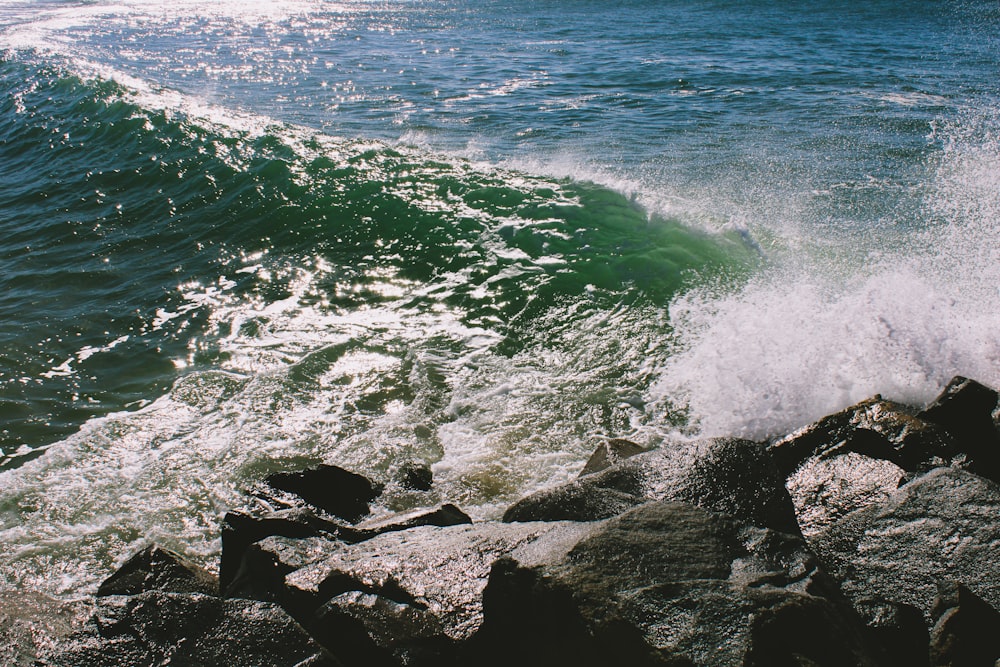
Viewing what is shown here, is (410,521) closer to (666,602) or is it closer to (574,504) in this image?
(574,504)

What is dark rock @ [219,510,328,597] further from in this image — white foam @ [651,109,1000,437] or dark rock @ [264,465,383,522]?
white foam @ [651,109,1000,437]

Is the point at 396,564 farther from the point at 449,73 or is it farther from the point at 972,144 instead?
the point at 449,73

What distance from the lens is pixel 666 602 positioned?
9.45 feet

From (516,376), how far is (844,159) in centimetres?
941

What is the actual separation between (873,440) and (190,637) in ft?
15.2

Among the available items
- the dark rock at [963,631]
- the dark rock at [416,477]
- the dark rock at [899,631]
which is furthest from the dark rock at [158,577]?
the dark rock at [963,631]

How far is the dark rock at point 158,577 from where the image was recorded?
4.16 metres

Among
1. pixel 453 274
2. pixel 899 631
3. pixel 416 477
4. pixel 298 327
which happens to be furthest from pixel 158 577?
pixel 453 274

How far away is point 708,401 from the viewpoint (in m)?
6.78

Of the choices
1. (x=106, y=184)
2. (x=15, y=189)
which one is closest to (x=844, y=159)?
(x=106, y=184)

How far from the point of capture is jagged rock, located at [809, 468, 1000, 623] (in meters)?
3.45

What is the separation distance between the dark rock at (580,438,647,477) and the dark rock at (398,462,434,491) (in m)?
1.28

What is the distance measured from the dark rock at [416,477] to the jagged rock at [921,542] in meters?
2.93

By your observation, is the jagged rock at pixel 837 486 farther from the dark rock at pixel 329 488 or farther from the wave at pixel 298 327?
the dark rock at pixel 329 488
